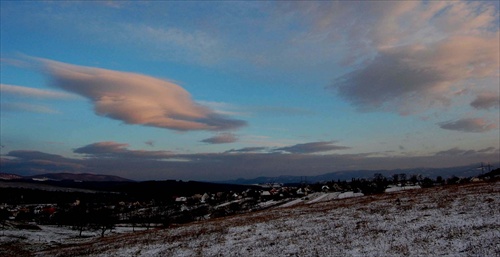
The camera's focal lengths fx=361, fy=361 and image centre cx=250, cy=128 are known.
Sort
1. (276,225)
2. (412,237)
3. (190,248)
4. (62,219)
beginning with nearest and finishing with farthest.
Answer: (412,237)
(190,248)
(276,225)
(62,219)

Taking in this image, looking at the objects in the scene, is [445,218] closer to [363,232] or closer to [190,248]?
[363,232]

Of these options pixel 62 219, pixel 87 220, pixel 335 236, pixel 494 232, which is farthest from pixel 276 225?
pixel 62 219

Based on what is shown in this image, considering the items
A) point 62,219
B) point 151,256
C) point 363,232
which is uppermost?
point 363,232

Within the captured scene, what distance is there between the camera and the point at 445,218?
32.5 m

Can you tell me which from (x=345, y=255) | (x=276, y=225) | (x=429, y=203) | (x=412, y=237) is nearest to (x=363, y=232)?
(x=412, y=237)

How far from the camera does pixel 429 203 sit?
43062mm

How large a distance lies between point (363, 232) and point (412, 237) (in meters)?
4.74

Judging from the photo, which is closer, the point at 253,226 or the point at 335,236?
the point at 335,236

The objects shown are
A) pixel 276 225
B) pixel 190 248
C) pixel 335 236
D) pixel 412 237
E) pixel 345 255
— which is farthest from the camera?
pixel 276 225

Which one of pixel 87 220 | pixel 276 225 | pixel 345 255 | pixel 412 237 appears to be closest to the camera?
pixel 345 255

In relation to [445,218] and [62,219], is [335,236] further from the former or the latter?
[62,219]

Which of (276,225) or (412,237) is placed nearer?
(412,237)

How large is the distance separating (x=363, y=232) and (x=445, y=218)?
7.72 m

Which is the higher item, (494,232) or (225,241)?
(494,232)
